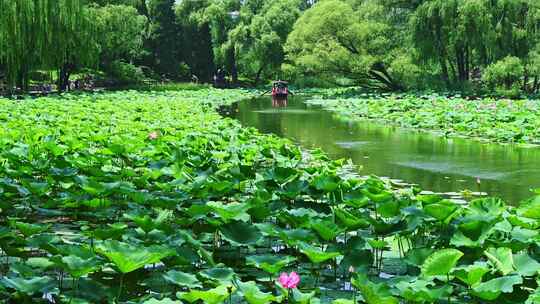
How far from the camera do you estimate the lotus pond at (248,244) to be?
226 cm

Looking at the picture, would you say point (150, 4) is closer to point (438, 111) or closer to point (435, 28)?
point (435, 28)

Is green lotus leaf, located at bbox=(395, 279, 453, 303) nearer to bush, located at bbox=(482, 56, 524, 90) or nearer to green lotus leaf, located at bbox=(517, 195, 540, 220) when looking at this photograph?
green lotus leaf, located at bbox=(517, 195, 540, 220)

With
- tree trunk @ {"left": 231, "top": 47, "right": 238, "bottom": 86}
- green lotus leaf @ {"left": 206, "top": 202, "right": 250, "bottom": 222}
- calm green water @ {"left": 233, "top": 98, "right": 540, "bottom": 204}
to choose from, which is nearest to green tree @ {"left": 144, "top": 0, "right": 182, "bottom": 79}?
tree trunk @ {"left": 231, "top": 47, "right": 238, "bottom": 86}

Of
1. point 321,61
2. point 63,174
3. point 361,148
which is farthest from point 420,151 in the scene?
point 321,61

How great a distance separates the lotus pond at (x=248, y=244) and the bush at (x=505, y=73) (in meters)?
15.9

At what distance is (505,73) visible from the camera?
19.0m

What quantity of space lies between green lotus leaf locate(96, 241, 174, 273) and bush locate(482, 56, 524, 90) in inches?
720

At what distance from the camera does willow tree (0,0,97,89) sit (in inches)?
636

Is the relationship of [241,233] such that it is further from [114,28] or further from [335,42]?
[114,28]

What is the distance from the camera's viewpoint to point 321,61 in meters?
24.3

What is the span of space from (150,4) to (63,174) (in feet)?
116

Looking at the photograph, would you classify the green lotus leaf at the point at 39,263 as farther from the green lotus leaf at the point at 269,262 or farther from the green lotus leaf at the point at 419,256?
the green lotus leaf at the point at 419,256

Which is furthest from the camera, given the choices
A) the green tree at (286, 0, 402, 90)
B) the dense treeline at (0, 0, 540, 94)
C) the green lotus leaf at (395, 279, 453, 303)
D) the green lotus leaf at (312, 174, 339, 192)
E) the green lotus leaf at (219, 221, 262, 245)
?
the green tree at (286, 0, 402, 90)

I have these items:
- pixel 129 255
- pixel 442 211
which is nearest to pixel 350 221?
pixel 442 211
